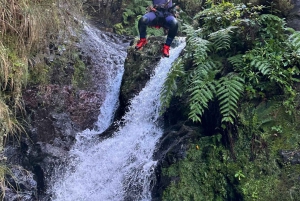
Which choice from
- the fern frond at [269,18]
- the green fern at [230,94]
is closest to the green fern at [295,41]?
the fern frond at [269,18]

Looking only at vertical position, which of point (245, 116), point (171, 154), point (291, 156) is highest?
point (245, 116)

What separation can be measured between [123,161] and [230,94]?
2.36 m

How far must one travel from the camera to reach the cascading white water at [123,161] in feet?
17.3

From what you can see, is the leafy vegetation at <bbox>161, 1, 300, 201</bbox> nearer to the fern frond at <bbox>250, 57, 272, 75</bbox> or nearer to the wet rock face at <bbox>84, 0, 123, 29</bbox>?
the fern frond at <bbox>250, 57, 272, 75</bbox>

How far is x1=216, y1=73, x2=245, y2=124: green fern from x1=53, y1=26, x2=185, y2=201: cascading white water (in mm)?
1393

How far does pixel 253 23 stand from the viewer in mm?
4820

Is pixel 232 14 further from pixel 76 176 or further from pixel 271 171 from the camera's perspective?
pixel 76 176

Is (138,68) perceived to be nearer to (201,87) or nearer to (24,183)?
(201,87)

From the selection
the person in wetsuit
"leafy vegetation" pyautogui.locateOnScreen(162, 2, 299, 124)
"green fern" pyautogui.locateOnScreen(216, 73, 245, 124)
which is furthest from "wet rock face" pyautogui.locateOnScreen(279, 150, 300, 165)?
the person in wetsuit

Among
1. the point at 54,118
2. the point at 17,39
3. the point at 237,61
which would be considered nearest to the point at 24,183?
the point at 54,118

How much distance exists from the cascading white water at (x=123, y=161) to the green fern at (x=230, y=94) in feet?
4.57

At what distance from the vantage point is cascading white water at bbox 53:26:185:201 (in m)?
5.27

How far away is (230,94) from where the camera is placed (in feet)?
14.6

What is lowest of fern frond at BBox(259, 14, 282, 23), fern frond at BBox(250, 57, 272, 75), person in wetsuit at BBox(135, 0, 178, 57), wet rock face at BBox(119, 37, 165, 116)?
wet rock face at BBox(119, 37, 165, 116)
